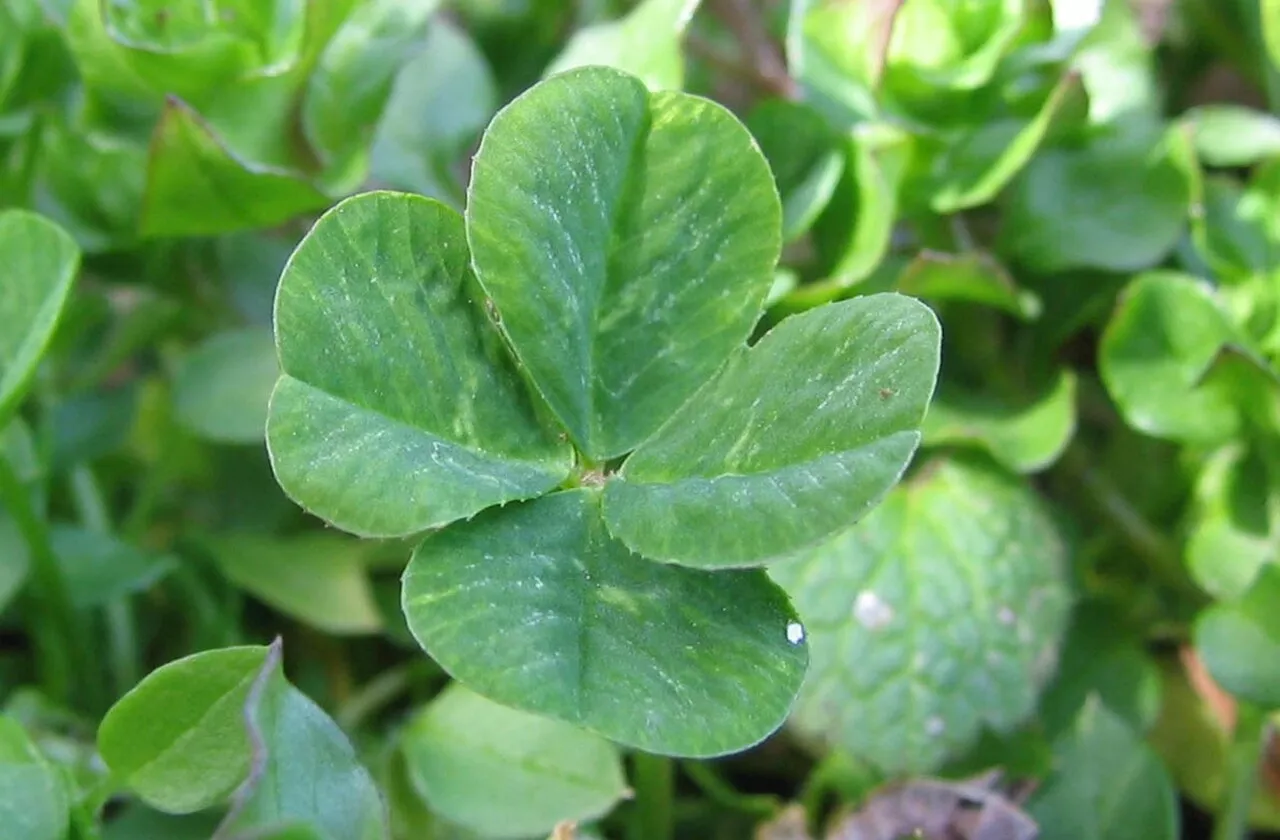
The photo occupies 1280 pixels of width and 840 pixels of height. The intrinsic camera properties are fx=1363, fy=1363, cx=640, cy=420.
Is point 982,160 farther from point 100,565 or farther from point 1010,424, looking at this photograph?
point 100,565

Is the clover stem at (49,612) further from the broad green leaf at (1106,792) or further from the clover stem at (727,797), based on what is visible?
the broad green leaf at (1106,792)

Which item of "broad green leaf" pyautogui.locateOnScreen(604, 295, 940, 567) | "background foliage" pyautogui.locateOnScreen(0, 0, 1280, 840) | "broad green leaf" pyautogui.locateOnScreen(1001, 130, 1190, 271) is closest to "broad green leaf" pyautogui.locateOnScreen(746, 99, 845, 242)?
"background foliage" pyautogui.locateOnScreen(0, 0, 1280, 840)

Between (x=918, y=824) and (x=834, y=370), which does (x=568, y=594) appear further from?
(x=918, y=824)

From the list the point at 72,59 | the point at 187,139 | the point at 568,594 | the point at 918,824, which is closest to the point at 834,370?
the point at 568,594

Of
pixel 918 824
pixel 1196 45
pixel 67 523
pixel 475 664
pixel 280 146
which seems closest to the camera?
pixel 475 664

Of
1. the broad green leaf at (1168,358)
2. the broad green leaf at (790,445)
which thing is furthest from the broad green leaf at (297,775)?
the broad green leaf at (1168,358)

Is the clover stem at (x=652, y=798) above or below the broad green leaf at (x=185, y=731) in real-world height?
below

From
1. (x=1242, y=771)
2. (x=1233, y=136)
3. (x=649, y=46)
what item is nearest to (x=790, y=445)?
(x=649, y=46)

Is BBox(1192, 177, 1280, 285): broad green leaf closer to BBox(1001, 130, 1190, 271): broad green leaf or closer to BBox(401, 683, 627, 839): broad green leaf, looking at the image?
BBox(1001, 130, 1190, 271): broad green leaf

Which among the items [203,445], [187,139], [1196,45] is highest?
[187,139]
